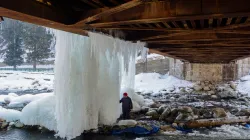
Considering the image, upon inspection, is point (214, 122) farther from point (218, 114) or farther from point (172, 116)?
point (172, 116)

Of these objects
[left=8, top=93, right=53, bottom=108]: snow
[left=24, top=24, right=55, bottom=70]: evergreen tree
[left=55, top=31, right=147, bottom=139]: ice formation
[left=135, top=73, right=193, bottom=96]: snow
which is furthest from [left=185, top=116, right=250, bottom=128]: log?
[left=24, top=24, right=55, bottom=70]: evergreen tree

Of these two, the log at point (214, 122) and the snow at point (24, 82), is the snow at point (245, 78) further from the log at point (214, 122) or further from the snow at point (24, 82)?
the snow at point (24, 82)

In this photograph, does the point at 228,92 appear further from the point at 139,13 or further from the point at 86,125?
the point at 139,13

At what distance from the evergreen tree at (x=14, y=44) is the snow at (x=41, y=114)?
35904 millimetres

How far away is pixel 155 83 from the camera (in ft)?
97.4

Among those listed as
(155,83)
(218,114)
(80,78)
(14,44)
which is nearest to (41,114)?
(80,78)

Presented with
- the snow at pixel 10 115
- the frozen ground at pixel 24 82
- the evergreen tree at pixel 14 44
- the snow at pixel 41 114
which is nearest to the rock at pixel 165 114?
the snow at pixel 41 114

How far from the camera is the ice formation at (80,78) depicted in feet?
30.8

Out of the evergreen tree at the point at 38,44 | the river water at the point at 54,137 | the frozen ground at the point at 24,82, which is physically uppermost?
the evergreen tree at the point at 38,44

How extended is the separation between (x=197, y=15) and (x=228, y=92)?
728 inches

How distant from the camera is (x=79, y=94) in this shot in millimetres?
9688

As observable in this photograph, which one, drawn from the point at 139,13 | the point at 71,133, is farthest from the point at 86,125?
the point at 139,13

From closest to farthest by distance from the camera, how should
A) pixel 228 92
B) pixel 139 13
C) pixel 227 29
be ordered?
1. pixel 139 13
2. pixel 227 29
3. pixel 228 92

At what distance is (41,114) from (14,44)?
3714 centimetres
